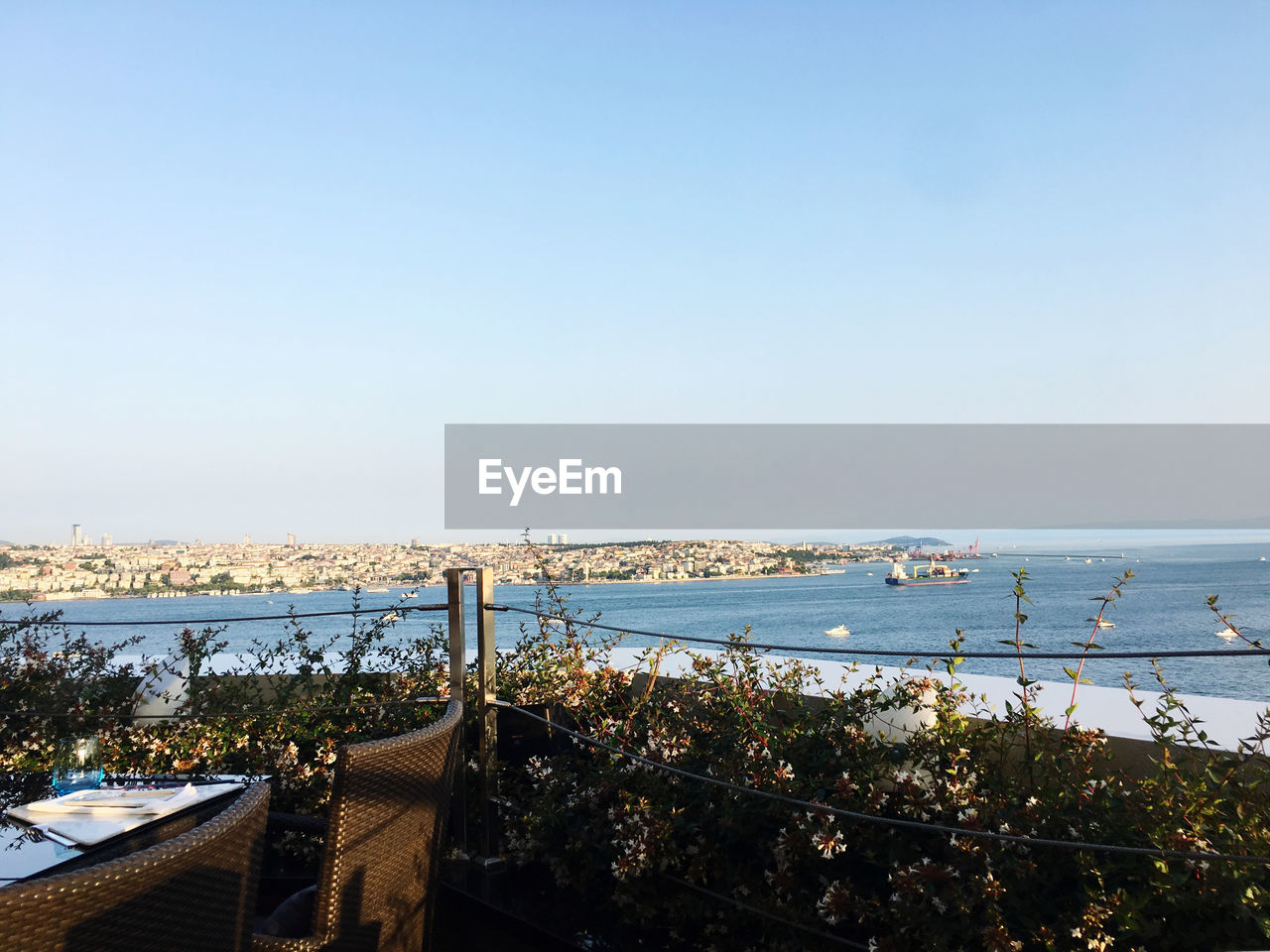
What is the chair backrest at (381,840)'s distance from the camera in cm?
163

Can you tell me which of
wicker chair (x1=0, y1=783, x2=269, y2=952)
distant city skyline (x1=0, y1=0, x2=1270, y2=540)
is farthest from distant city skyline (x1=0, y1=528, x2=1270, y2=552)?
wicker chair (x1=0, y1=783, x2=269, y2=952)

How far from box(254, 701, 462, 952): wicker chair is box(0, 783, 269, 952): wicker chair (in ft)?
0.98

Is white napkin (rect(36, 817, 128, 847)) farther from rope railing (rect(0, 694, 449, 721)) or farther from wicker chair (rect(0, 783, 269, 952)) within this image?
rope railing (rect(0, 694, 449, 721))

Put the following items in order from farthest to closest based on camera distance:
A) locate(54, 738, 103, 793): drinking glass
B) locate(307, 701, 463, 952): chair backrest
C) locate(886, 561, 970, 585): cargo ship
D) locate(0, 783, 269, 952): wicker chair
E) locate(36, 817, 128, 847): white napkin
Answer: locate(886, 561, 970, 585): cargo ship < locate(54, 738, 103, 793): drinking glass < locate(36, 817, 128, 847): white napkin < locate(307, 701, 463, 952): chair backrest < locate(0, 783, 269, 952): wicker chair

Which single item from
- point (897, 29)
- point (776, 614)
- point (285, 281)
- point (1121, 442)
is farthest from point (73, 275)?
point (1121, 442)

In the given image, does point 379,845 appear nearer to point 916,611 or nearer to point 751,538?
point 916,611

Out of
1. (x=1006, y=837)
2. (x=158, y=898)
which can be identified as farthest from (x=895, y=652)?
(x=158, y=898)

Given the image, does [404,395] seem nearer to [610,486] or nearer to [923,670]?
[610,486]

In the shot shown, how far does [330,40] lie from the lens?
1103cm

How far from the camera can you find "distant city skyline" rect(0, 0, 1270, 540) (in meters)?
12.5

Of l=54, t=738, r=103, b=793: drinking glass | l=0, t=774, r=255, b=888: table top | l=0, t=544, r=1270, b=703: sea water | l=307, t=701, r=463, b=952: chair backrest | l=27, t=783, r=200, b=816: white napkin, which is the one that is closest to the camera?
l=307, t=701, r=463, b=952: chair backrest

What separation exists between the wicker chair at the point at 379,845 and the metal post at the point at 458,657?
4.07 ft

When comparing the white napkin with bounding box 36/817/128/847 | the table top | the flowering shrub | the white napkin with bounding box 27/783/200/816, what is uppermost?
the white napkin with bounding box 27/783/200/816

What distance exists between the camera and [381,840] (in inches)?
67.9
